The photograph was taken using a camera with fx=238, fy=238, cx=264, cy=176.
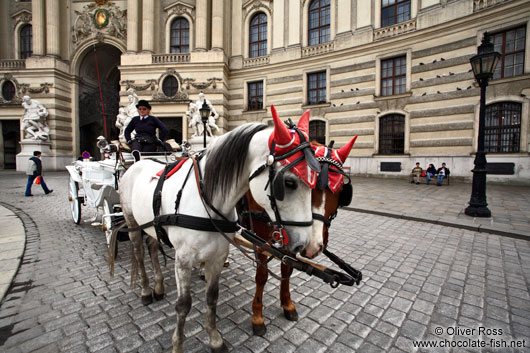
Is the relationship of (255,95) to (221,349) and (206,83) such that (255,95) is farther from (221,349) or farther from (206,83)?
(221,349)

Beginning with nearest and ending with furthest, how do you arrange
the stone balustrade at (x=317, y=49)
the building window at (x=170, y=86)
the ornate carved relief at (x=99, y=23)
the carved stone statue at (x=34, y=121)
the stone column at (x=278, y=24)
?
the stone balustrade at (x=317, y=49)
the stone column at (x=278, y=24)
the carved stone statue at (x=34, y=121)
the building window at (x=170, y=86)
the ornate carved relief at (x=99, y=23)

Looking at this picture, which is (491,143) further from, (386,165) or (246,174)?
(246,174)

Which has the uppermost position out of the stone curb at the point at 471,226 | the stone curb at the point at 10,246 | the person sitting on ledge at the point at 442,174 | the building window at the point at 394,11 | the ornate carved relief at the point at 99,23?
the ornate carved relief at the point at 99,23

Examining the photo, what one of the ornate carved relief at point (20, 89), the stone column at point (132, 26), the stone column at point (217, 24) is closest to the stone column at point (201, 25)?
the stone column at point (217, 24)

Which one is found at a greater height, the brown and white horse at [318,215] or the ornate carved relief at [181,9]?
the ornate carved relief at [181,9]

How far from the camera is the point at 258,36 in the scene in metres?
20.5

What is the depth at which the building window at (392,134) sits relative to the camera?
49.9 feet

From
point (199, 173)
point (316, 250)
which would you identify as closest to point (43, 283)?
point (199, 173)

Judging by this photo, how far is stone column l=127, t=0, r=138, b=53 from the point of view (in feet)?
66.9

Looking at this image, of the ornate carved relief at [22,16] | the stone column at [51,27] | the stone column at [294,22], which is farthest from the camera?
the ornate carved relief at [22,16]

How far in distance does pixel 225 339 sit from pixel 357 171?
52.6 ft

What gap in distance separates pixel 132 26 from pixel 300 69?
Result: 1498 centimetres

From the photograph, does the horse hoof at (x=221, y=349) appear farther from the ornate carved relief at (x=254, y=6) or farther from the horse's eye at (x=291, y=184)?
the ornate carved relief at (x=254, y=6)

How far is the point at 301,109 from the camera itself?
1861 centimetres
